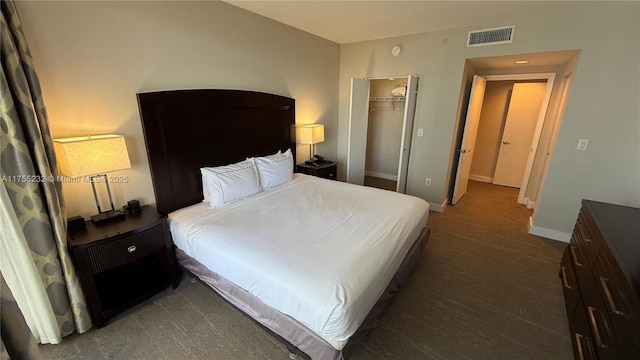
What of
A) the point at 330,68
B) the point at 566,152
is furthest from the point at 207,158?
the point at 566,152

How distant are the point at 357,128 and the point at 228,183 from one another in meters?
2.42

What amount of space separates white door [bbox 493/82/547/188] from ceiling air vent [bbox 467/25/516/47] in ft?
6.59

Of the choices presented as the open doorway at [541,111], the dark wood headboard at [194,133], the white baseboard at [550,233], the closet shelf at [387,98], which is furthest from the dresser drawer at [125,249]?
the closet shelf at [387,98]

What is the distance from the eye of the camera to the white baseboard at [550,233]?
10.1ft

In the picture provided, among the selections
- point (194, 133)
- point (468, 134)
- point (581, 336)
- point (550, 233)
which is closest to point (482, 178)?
point (468, 134)

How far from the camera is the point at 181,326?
1.88 metres

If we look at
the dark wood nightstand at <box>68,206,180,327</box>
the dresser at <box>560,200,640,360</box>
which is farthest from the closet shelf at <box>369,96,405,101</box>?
the dark wood nightstand at <box>68,206,180,327</box>

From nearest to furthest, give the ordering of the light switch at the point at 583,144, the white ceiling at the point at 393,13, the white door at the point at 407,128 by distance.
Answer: the white ceiling at the point at 393,13
the light switch at the point at 583,144
the white door at the point at 407,128

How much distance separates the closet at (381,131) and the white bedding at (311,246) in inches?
60.5

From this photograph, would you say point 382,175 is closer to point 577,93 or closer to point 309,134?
point 309,134

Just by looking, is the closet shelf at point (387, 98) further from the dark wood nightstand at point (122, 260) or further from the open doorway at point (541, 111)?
the dark wood nightstand at point (122, 260)

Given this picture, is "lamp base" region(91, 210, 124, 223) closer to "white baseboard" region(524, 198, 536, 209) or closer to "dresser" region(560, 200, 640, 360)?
"dresser" region(560, 200, 640, 360)

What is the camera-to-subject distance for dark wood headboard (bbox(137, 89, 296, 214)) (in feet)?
7.35

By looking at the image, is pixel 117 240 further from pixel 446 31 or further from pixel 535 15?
pixel 535 15
